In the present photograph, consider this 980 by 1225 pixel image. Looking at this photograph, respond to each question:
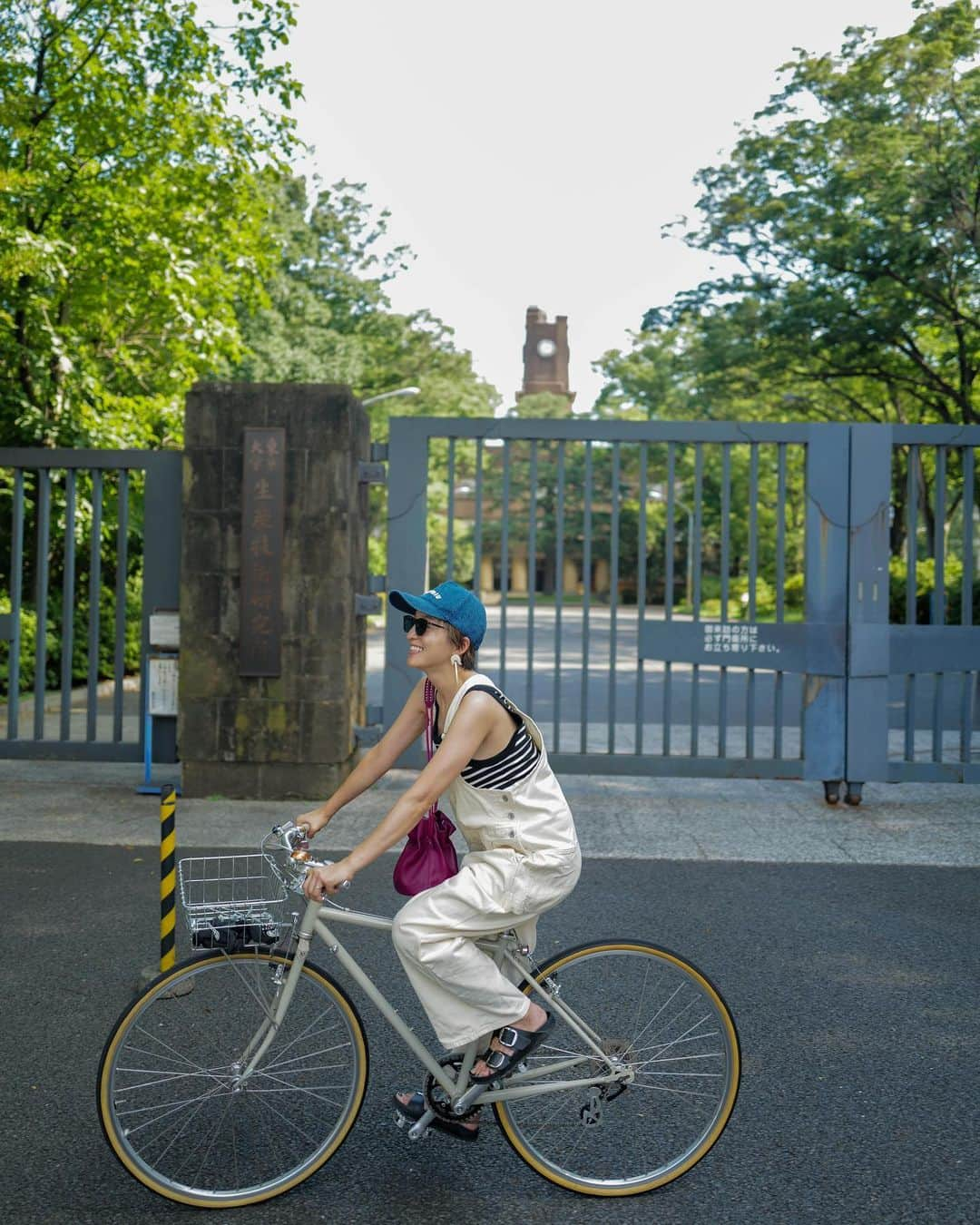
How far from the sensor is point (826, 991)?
5062mm

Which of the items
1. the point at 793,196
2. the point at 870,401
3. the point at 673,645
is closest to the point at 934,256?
the point at 793,196

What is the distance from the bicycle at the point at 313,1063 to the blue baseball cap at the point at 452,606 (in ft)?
2.18

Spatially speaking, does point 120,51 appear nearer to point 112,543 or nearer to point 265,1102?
point 112,543

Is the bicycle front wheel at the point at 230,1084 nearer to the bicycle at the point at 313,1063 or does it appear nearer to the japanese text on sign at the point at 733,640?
the bicycle at the point at 313,1063

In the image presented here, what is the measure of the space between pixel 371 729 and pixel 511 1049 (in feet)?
19.8

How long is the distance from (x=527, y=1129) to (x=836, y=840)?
495 cm

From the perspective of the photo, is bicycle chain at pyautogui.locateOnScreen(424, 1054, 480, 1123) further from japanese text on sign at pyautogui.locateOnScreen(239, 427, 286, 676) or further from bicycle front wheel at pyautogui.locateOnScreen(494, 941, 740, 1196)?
japanese text on sign at pyautogui.locateOnScreen(239, 427, 286, 676)

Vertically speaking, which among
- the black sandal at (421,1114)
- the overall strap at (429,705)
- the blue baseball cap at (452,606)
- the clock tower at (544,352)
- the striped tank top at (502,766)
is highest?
the clock tower at (544,352)

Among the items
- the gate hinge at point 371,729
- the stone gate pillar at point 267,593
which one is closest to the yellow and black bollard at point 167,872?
the stone gate pillar at point 267,593

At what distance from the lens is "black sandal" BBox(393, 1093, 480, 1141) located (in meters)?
3.40

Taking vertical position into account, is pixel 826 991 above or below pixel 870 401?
below

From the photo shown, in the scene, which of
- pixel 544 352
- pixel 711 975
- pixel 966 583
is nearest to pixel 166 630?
pixel 711 975

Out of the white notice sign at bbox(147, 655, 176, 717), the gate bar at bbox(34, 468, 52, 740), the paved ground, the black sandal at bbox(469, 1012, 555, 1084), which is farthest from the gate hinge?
the black sandal at bbox(469, 1012, 555, 1084)

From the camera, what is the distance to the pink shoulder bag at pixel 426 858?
337 cm
